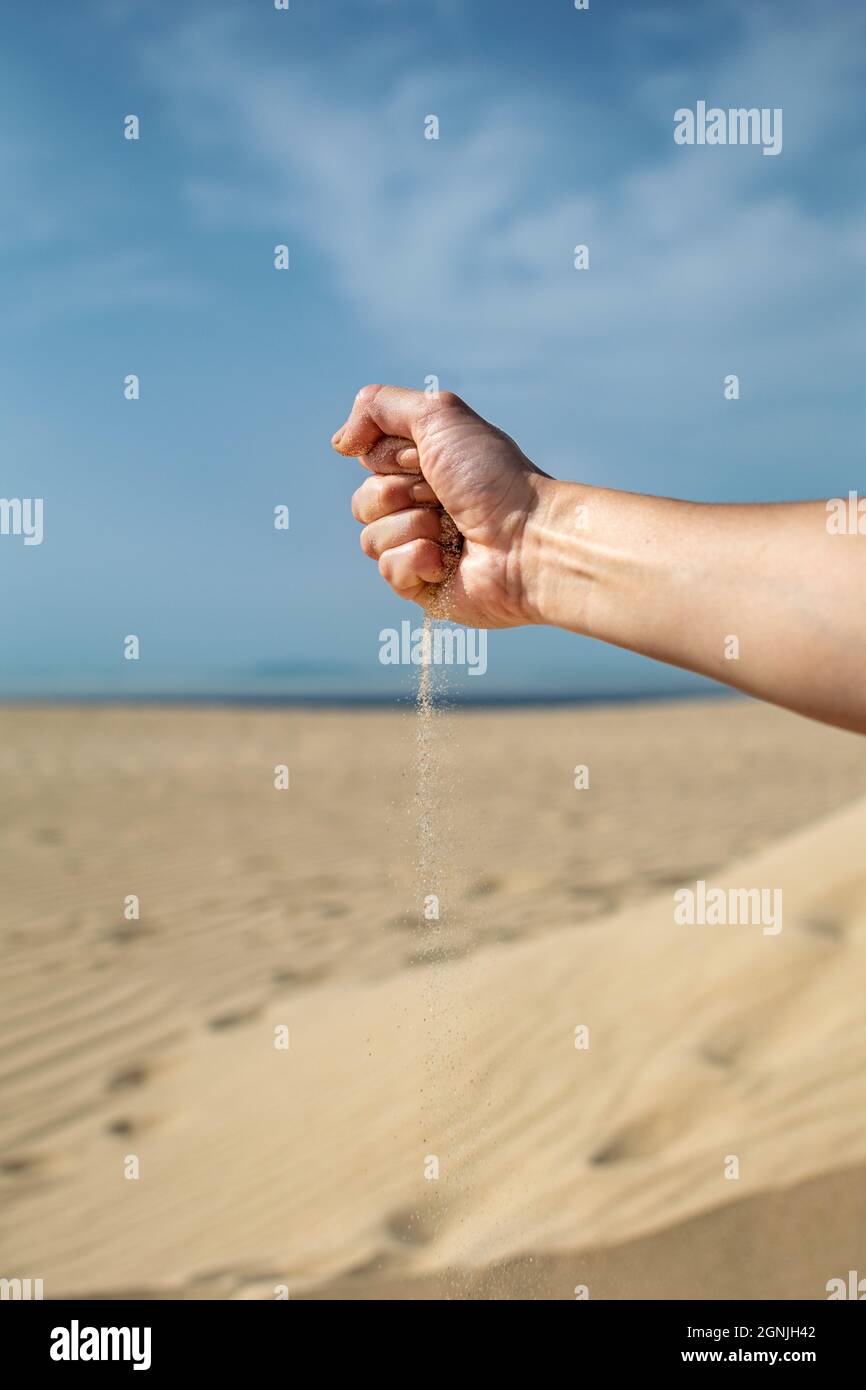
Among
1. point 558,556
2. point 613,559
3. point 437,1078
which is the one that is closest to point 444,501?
point 558,556

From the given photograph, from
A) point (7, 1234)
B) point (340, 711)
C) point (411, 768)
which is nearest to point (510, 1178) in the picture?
point (7, 1234)

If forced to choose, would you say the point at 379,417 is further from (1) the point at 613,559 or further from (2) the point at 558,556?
(1) the point at 613,559

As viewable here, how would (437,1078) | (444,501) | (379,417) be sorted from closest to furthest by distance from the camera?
(444,501)
(379,417)
(437,1078)

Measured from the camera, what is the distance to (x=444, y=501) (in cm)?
266

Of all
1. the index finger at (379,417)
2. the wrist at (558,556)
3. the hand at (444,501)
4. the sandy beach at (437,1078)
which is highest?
the index finger at (379,417)

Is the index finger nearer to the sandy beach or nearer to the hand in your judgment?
the hand

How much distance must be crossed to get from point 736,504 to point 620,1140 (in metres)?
2.21

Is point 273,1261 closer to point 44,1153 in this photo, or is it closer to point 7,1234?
point 7,1234

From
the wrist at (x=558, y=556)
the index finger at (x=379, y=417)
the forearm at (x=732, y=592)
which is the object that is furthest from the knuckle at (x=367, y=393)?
the forearm at (x=732, y=592)

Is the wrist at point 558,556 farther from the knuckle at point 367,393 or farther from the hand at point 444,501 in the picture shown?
the knuckle at point 367,393

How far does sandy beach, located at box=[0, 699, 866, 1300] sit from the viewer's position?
281cm

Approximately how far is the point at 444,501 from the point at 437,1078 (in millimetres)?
2245

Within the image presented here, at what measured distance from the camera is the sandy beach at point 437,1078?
2812 millimetres
